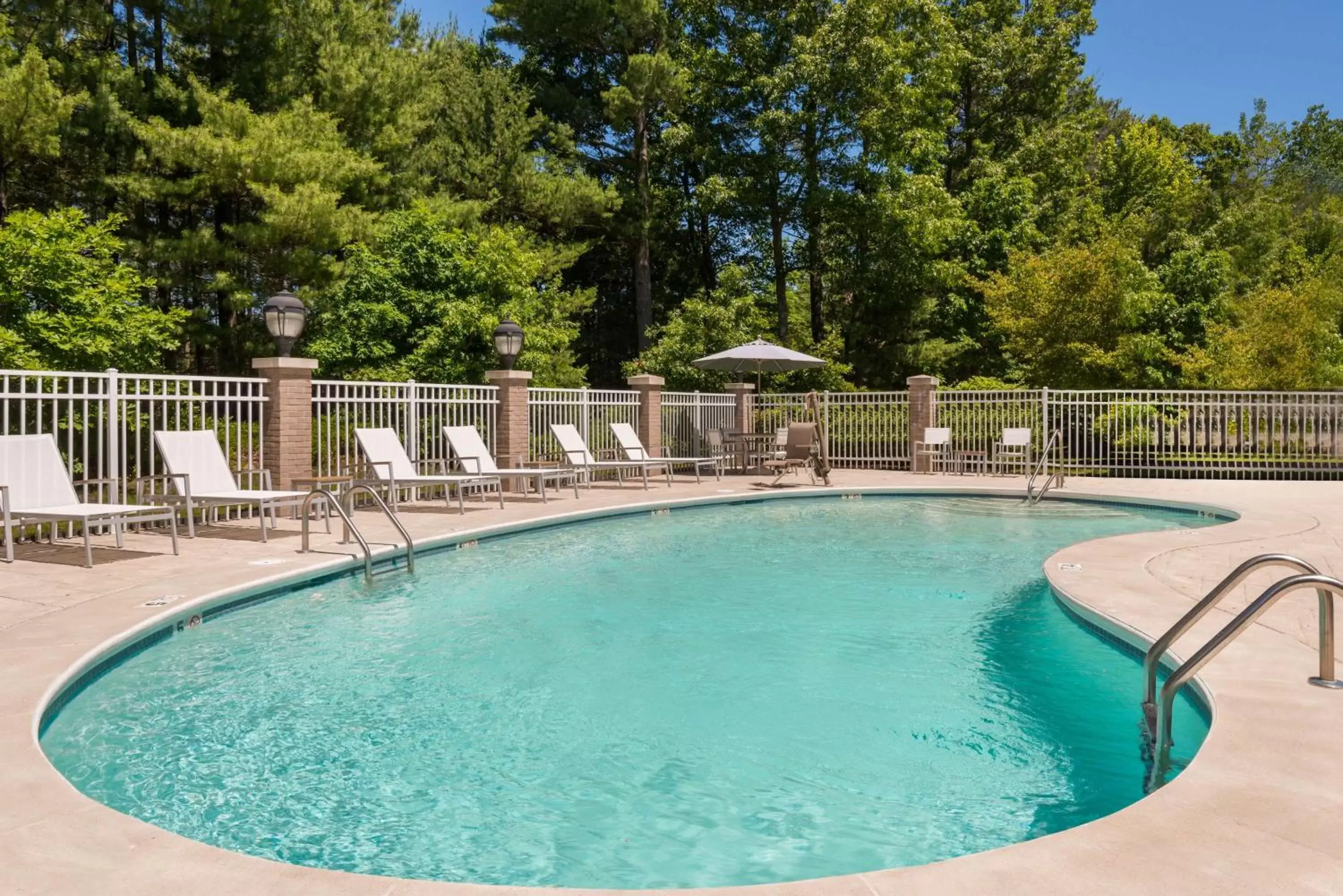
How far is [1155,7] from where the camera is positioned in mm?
32281

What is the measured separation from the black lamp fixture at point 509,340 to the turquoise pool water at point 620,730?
6.89m

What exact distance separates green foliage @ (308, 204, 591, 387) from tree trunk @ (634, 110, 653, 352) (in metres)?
6.08

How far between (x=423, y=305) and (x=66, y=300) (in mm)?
6392

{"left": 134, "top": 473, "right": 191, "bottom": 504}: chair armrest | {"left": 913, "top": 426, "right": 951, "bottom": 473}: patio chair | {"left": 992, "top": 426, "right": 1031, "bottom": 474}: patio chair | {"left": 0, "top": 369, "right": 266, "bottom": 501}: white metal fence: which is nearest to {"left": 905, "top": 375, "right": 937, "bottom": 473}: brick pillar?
{"left": 913, "top": 426, "right": 951, "bottom": 473}: patio chair

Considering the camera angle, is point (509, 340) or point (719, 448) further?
point (719, 448)

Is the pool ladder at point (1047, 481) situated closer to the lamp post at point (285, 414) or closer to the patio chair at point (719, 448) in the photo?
the patio chair at point (719, 448)

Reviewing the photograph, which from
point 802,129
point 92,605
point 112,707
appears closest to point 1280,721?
point 112,707

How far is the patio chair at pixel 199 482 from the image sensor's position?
8.13 m

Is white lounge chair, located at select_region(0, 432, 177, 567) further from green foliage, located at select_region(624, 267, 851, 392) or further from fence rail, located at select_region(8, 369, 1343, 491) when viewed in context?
green foliage, located at select_region(624, 267, 851, 392)

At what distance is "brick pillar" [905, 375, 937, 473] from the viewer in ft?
59.5

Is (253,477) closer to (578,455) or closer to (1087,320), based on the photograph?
(578,455)

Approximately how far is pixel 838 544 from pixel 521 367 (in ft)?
40.7

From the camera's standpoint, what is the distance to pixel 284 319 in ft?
34.9

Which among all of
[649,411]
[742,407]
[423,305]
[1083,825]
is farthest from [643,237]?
[1083,825]
